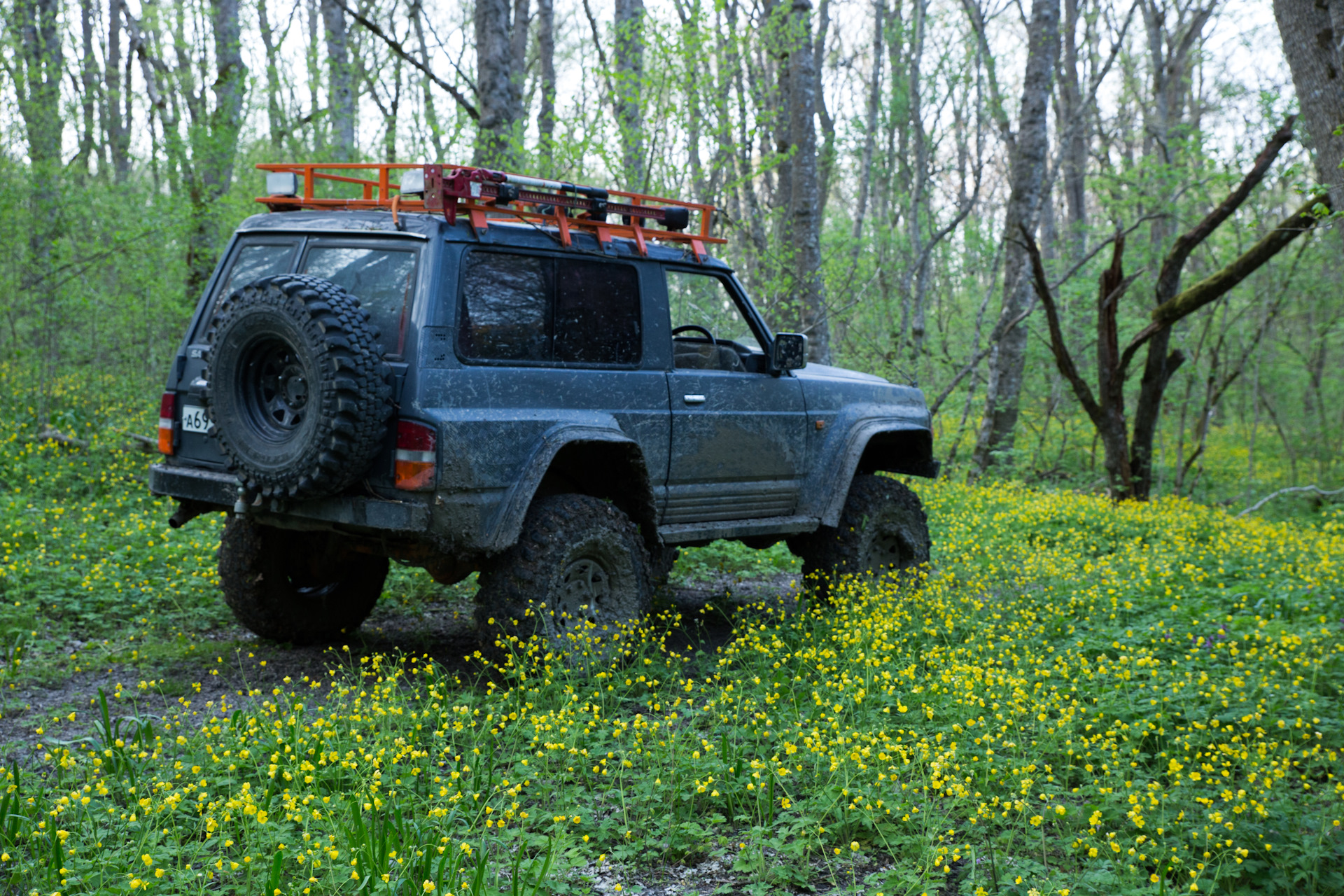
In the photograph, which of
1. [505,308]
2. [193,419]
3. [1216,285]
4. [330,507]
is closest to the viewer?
[330,507]

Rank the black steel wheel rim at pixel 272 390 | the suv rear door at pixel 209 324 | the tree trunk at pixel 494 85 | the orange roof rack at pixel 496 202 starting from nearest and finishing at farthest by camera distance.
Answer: the black steel wheel rim at pixel 272 390 → the orange roof rack at pixel 496 202 → the suv rear door at pixel 209 324 → the tree trunk at pixel 494 85

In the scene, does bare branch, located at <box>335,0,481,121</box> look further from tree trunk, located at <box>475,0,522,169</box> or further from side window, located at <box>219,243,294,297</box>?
side window, located at <box>219,243,294,297</box>

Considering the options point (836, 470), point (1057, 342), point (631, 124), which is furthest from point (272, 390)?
point (1057, 342)

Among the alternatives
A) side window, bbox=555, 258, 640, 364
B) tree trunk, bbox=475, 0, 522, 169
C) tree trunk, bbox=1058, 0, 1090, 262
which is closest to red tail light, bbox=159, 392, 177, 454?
side window, bbox=555, 258, 640, 364

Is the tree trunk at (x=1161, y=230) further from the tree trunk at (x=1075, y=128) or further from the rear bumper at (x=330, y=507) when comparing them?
the rear bumper at (x=330, y=507)

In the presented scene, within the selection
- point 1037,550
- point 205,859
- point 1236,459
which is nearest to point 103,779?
point 205,859

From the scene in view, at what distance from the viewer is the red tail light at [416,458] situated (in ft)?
13.6

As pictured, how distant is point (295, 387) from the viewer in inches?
169

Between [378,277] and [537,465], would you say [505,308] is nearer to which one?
[378,277]

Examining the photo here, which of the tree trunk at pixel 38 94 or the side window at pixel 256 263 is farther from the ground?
the tree trunk at pixel 38 94

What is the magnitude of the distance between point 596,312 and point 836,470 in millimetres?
2003

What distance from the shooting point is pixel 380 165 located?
4.73 meters

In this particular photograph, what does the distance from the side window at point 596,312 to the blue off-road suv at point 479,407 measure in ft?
0.04

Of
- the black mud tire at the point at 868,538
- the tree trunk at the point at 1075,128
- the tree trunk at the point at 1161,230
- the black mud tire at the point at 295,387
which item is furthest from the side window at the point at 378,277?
the tree trunk at the point at 1075,128
